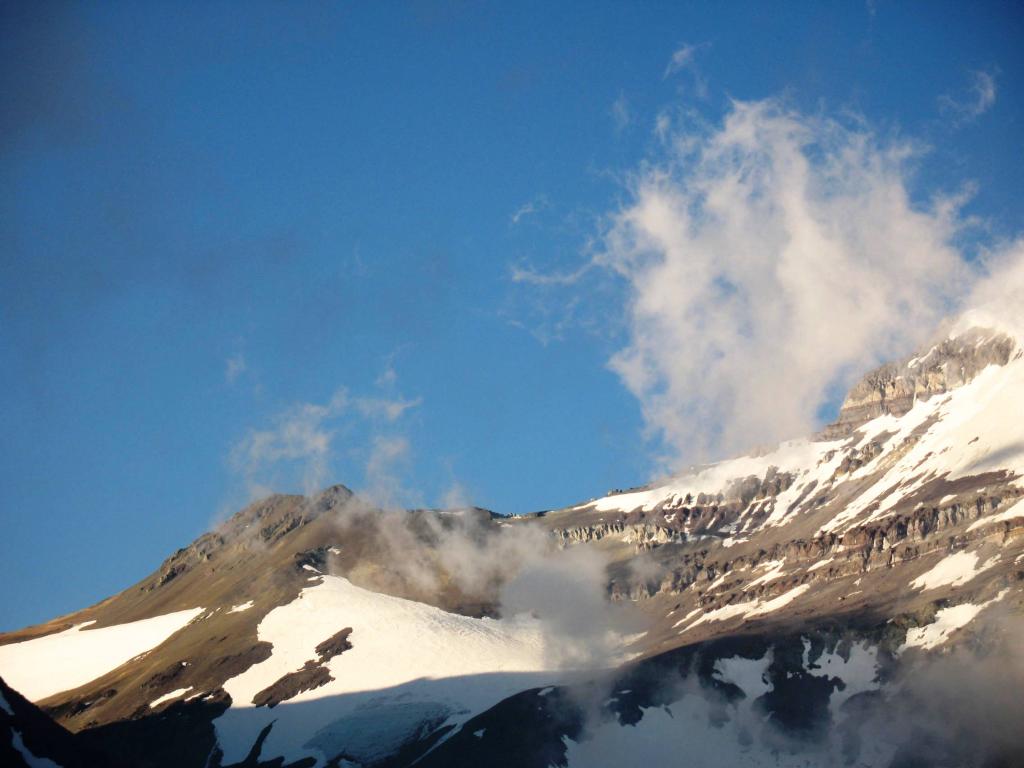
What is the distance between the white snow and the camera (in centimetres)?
16640

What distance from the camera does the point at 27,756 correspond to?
549ft

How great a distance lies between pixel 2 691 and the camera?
182500 mm

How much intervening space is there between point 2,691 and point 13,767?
2313 centimetres

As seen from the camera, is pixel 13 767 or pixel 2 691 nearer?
pixel 13 767

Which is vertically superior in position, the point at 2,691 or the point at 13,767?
the point at 2,691

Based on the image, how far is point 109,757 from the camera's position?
7303 inches

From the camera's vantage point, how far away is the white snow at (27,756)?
16640 centimetres

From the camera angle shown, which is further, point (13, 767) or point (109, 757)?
point (109, 757)

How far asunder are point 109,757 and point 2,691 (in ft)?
56.2

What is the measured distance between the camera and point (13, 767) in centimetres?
16175

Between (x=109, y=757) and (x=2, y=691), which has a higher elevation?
(x=2, y=691)
